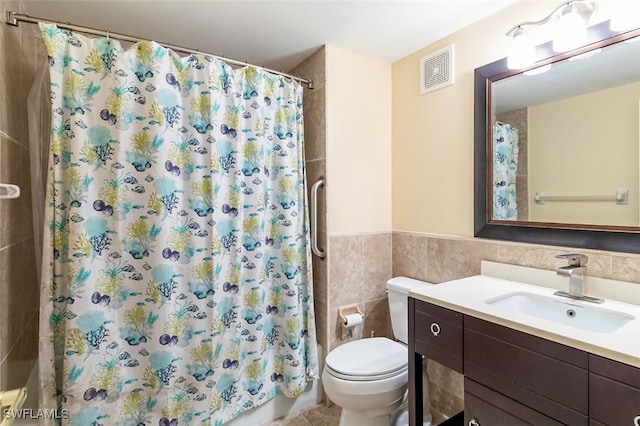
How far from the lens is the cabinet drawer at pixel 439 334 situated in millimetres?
1180

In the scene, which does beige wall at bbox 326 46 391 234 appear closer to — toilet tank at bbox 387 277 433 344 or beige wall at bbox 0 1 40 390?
toilet tank at bbox 387 277 433 344

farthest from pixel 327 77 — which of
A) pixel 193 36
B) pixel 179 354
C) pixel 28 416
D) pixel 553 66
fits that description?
pixel 28 416

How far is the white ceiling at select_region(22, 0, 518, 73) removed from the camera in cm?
151

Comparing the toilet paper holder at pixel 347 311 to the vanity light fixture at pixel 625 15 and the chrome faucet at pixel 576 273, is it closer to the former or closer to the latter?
the chrome faucet at pixel 576 273

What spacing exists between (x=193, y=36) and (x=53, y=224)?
4.10 feet

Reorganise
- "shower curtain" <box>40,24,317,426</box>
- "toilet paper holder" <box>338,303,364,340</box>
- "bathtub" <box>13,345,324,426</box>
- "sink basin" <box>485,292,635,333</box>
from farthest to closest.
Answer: "toilet paper holder" <box>338,303,364,340</box>
"bathtub" <box>13,345,324,426</box>
"shower curtain" <box>40,24,317,426</box>
"sink basin" <box>485,292,635,333</box>

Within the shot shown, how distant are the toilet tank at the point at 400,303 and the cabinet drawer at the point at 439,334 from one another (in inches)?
19.7

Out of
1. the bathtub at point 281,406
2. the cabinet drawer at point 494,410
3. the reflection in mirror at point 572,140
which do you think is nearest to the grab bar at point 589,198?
the reflection in mirror at point 572,140

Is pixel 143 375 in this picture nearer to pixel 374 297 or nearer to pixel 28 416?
pixel 28 416

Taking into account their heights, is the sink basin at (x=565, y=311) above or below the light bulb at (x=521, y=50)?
below

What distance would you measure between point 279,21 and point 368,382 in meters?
1.88

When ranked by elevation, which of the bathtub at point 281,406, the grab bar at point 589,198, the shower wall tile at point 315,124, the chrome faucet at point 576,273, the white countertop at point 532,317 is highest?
the shower wall tile at point 315,124

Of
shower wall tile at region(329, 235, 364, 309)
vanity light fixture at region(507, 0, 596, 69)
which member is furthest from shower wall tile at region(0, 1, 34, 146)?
Result: vanity light fixture at region(507, 0, 596, 69)

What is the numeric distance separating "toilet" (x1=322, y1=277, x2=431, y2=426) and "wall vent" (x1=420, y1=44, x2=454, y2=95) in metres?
1.53
